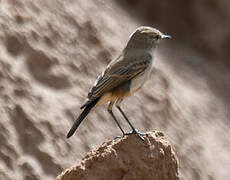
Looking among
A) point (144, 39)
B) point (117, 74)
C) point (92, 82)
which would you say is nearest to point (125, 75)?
point (117, 74)

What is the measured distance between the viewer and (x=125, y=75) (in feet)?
30.5

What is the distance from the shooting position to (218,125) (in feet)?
52.4

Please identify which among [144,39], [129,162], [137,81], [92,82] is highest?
[92,82]

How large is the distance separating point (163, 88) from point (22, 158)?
3758mm

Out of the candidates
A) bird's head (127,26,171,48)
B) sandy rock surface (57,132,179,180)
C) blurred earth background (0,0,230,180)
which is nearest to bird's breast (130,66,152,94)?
bird's head (127,26,171,48)

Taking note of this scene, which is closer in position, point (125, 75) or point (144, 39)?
point (125, 75)

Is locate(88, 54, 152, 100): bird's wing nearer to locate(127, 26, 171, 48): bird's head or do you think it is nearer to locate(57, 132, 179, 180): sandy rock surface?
locate(127, 26, 171, 48): bird's head

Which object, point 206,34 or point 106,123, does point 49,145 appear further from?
point 206,34

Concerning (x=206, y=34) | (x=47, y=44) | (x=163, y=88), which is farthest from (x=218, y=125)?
(x=47, y=44)

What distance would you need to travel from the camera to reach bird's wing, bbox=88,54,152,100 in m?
9.09

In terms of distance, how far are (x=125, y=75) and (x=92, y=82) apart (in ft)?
14.4

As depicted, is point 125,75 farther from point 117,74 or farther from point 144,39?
point 144,39

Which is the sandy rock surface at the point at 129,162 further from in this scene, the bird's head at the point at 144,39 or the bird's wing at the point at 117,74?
the bird's head at the point at 144,39

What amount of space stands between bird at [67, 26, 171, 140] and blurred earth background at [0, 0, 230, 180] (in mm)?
3151
